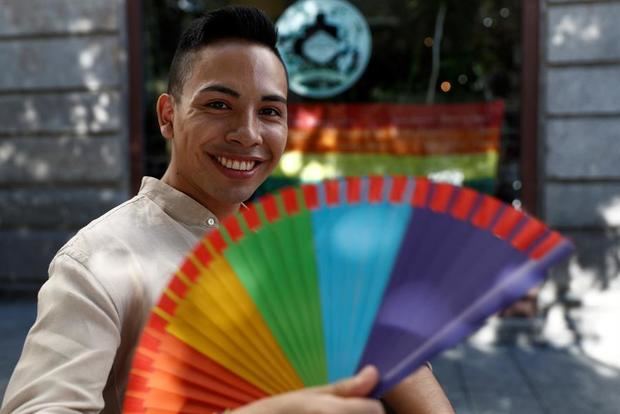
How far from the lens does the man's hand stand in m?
0.96

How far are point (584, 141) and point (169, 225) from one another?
6.02 metres

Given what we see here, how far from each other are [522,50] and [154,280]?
244 inches

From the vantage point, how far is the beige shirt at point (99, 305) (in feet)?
4.07

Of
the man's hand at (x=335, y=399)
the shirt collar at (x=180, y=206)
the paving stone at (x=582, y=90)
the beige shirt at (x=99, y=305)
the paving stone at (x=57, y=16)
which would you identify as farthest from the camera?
the paving stone at (x=57, y=16)

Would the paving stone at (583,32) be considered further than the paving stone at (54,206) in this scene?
No

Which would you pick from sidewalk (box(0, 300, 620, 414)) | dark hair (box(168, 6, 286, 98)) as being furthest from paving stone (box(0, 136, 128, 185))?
dark hair (box(168, 6, 286, 98))

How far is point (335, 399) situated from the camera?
97 cm

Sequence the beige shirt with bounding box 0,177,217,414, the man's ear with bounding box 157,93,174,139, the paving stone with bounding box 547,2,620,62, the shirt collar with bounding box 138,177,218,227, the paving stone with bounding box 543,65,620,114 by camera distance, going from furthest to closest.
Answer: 1. the paving stone with bounding box 543,65,620,114
2. the paving stone with bounding box 547,2,620,62
3. the man's ear with bounding box 157,93,174,139
4. the shirt collar with bounding box 138,177,218,227
5. the beige shirt with bounding box 0,177,217,414

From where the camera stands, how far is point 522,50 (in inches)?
274

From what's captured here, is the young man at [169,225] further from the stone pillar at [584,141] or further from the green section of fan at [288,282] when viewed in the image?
the stone pillar at [584,141]

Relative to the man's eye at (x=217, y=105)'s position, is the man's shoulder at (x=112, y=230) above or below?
below

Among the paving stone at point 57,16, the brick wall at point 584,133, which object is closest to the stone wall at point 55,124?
the paving stone at point 57,16

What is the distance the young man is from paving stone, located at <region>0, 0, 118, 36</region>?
20.4 ft

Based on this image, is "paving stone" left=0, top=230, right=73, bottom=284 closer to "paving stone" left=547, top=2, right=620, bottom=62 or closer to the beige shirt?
"paving stone" left=547, top=2, right=620, bottom=62
